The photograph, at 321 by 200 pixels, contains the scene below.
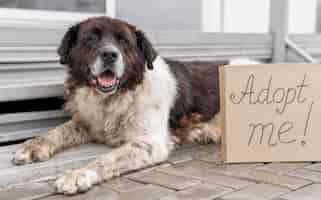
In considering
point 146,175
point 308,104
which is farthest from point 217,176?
point 308,104

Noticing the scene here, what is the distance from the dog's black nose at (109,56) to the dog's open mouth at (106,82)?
4.2 inches

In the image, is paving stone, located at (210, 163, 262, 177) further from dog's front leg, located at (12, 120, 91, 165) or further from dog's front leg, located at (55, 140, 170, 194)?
dog's front leg, located at (12, 120, 91, 165)

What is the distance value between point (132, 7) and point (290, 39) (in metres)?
1.96

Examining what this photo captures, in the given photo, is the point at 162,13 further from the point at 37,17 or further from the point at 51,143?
the point at 51,143

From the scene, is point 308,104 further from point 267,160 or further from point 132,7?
point 132,7

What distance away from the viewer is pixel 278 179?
287 centimetres

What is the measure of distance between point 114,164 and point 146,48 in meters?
0.93

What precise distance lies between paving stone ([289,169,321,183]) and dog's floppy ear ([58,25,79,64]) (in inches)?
63.3

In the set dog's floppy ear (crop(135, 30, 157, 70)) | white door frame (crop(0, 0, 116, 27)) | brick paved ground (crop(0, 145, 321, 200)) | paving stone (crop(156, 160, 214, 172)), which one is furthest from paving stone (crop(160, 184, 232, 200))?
white door frame (crop(0, 0, 116, 27))

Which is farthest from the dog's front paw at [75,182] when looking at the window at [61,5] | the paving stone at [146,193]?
the window at [61,5]

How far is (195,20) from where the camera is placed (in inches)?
243

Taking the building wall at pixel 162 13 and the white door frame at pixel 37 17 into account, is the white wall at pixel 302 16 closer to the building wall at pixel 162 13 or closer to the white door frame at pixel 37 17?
the building wall at pixel 162 13

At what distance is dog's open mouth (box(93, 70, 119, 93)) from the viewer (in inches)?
130

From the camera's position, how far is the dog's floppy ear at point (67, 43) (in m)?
3.43
